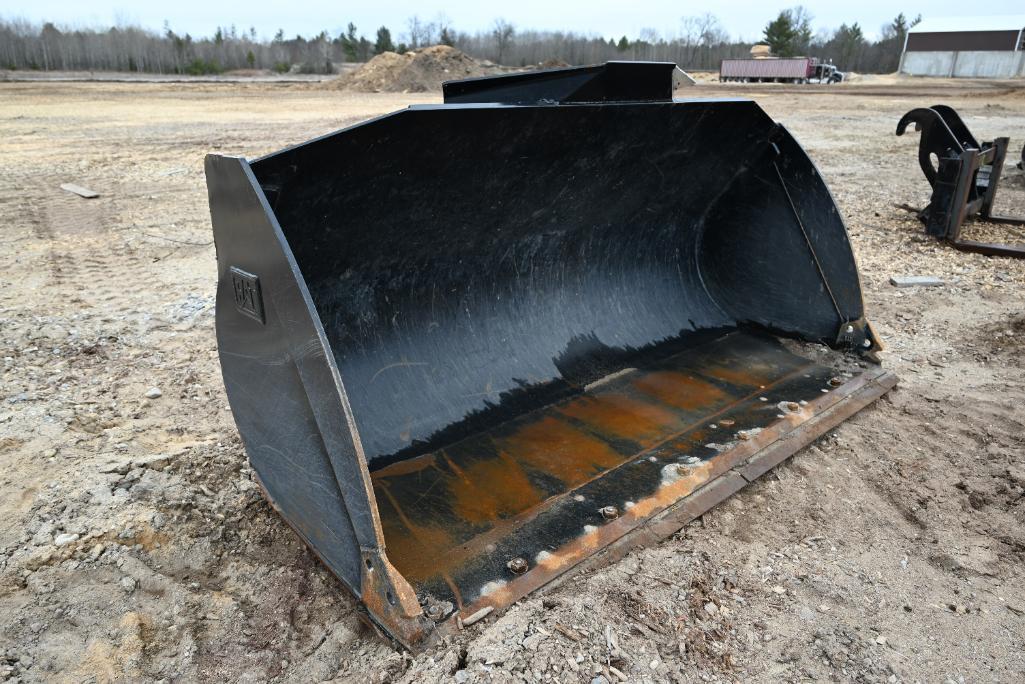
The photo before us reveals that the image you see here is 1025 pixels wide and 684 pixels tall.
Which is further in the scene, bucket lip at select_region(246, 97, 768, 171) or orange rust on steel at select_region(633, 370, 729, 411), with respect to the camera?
orange rust on steel at select_region(633, 370, 729, 411)

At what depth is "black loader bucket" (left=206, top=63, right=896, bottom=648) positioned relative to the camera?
Result: 1.84 meters

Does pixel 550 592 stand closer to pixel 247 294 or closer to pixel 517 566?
pixel 517 566

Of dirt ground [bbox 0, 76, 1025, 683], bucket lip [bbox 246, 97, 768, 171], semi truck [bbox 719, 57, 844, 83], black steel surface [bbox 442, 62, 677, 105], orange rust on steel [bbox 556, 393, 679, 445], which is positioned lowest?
dirt ground [bbox 0, 76, 1025, 683]

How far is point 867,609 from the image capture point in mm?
1929

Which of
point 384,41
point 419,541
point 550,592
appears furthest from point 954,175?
point 384,41

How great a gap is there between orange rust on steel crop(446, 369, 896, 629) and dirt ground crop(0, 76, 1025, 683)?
0.05 meters

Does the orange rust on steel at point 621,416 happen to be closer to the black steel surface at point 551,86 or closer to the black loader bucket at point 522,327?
the black loader bucket at point 522,327

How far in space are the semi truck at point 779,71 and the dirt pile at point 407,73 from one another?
1465cm

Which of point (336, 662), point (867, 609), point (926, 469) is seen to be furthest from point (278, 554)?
point (926, 469)

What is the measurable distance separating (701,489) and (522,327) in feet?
3.41

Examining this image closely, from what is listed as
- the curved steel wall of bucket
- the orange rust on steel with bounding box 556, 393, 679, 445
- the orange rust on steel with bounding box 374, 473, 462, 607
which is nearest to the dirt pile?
the curved steel wall of bucket

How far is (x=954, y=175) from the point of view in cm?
565

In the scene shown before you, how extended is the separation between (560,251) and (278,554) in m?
1.71

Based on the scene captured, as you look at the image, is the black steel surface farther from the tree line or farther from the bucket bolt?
the tree line
